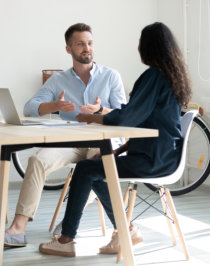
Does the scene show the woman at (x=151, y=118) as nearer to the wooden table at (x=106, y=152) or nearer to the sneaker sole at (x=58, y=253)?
the sneaker sole at (x=58, y=253)

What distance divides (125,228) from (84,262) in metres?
0.53

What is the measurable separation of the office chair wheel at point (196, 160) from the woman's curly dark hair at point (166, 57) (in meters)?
1.73

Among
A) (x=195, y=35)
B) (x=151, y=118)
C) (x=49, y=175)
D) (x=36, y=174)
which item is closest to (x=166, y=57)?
(x=151, y=118)

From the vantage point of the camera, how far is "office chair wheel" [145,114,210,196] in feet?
13.6

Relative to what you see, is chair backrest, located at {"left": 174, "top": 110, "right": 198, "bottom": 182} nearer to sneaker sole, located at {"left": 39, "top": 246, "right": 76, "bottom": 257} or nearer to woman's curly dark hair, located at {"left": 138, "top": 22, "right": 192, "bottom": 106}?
woman's curly dark hair, located at {"left": 138, "top": 22, "right": 192, "bottom": 106}

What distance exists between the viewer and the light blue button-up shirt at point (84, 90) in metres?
3.27

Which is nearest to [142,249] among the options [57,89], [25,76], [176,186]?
[57,89]

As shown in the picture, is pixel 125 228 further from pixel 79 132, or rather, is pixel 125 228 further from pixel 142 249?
pixel 142 249

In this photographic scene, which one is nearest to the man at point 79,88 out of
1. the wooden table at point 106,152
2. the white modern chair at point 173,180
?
the white modern chair at point 173,180

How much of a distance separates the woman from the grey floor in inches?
8.9

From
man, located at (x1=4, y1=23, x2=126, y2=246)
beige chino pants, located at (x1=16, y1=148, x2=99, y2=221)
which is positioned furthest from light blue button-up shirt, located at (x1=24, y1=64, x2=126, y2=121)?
beige chino pants, located at (x1=16, y1=148, x2=99, y2=221)

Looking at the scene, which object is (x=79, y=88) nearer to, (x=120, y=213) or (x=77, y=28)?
(x=77, y=28)

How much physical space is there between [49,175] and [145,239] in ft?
5.79

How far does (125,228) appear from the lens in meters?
2.12
